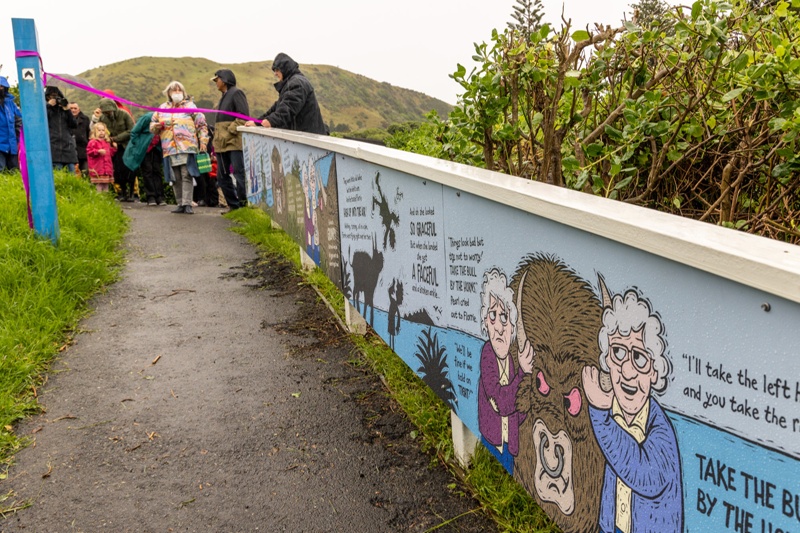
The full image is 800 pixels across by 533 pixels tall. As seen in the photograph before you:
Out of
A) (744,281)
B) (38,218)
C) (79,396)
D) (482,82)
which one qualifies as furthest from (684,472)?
(38,218)

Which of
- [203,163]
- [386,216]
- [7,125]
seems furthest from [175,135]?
[386,216]

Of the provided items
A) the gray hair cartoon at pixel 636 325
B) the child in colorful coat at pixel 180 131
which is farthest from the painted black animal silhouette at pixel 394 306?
the child in colorful coat at pixel 180 131

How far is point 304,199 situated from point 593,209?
16.1ft

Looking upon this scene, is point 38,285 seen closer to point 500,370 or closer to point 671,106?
point 500,370

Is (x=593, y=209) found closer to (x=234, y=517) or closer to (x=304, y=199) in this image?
(x=234, y=517)

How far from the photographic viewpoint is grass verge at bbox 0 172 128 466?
4523 millimetres

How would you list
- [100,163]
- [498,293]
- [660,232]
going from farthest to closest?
[100,163] → [498,293] → [660,232]

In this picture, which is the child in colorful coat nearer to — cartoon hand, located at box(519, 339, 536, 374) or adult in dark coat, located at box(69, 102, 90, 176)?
adult in dark coat, located at box(69, 102, 90, 176)

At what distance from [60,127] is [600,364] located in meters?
13.3

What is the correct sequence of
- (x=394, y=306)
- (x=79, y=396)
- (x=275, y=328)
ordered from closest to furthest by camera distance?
(x=394, y=306) < (x=79, y=396) < (x=275, y=328)

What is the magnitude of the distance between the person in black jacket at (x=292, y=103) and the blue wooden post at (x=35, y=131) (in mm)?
2675

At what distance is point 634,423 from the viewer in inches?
80.2

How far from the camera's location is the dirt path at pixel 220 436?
3215mm

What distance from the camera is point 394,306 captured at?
415cm
